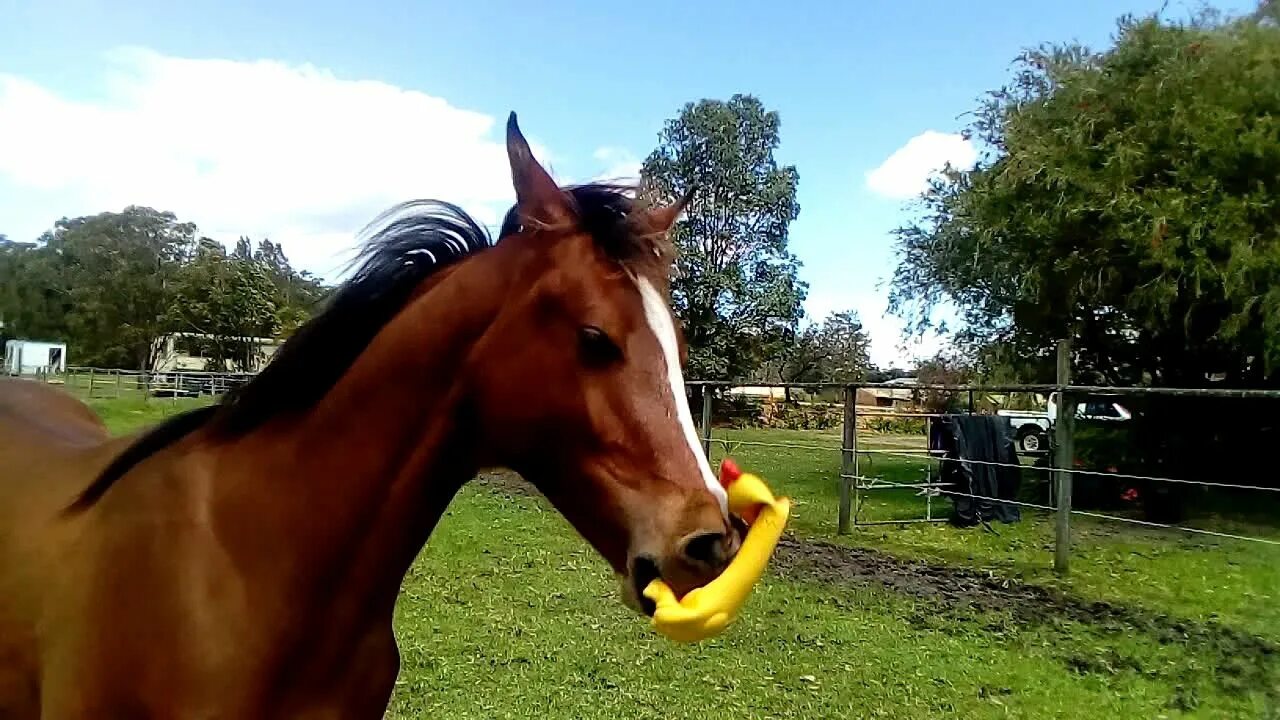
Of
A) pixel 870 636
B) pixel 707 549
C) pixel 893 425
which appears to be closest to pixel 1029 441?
pixel 893 425

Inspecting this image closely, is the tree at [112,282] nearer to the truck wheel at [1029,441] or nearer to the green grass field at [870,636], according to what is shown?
the truck wheel at [1029,441]

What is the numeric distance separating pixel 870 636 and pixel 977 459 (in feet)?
20.2

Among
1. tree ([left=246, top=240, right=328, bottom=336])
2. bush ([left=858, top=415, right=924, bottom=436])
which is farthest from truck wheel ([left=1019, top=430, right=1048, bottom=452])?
tree ([left=246, top=240, right=328, bottom=336])

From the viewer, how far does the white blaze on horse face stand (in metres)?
1.68

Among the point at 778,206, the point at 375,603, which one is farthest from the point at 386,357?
the point at 778,206

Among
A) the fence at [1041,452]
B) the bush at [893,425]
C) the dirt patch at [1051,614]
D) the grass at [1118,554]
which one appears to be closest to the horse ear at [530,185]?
the fence at [1041,452]

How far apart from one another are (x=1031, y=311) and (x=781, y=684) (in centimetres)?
1153

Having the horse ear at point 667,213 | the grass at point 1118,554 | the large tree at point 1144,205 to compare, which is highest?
the large tree at point 1144,205

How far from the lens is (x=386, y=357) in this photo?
1.96m

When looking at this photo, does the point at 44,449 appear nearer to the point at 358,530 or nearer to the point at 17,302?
the point at 358,530

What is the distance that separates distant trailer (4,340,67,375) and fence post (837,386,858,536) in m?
32.3

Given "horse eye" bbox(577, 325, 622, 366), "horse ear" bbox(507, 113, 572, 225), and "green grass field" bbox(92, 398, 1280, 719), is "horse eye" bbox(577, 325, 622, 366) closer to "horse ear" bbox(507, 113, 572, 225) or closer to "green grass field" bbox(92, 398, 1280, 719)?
"horse ear" bbox(507, 113, 572, 225)

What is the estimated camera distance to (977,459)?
1216cm

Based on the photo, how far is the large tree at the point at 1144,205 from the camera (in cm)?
1184
